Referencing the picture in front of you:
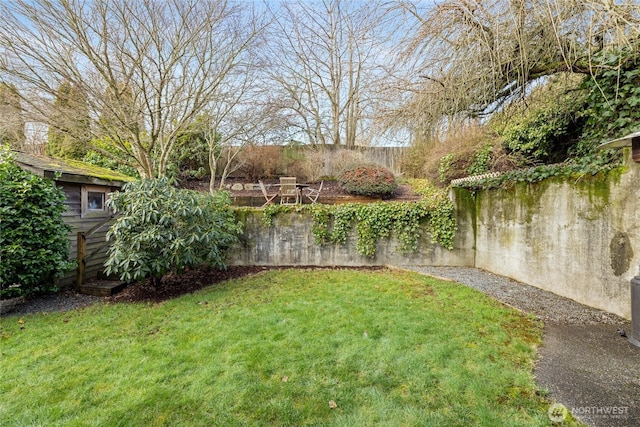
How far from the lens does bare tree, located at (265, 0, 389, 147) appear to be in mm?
9695

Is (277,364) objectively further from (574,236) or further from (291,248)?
(574,236)

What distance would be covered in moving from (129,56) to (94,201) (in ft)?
9.98

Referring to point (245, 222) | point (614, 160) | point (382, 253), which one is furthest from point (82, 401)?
point (614, 160)

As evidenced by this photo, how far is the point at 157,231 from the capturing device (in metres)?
4.63

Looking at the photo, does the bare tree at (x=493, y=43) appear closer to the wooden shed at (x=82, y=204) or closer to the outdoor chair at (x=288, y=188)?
the outdoor chair at (x=288, y=188)

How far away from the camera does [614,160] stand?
3914mm

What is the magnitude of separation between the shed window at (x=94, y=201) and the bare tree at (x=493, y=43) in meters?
6.23

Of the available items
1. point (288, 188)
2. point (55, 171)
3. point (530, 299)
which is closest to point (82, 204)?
point (55, 171)

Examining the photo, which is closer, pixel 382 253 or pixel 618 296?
pixel 618 296

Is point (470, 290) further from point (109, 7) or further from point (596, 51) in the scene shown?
point (109, 7)

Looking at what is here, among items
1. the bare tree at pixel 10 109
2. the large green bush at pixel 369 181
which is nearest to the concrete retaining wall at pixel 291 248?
the large green bush at pixel 369 181

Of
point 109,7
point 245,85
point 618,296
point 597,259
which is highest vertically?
point 109,7

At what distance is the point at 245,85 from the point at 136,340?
6433 millimetres

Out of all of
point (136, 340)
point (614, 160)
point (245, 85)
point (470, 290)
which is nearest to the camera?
point (136, 340)
